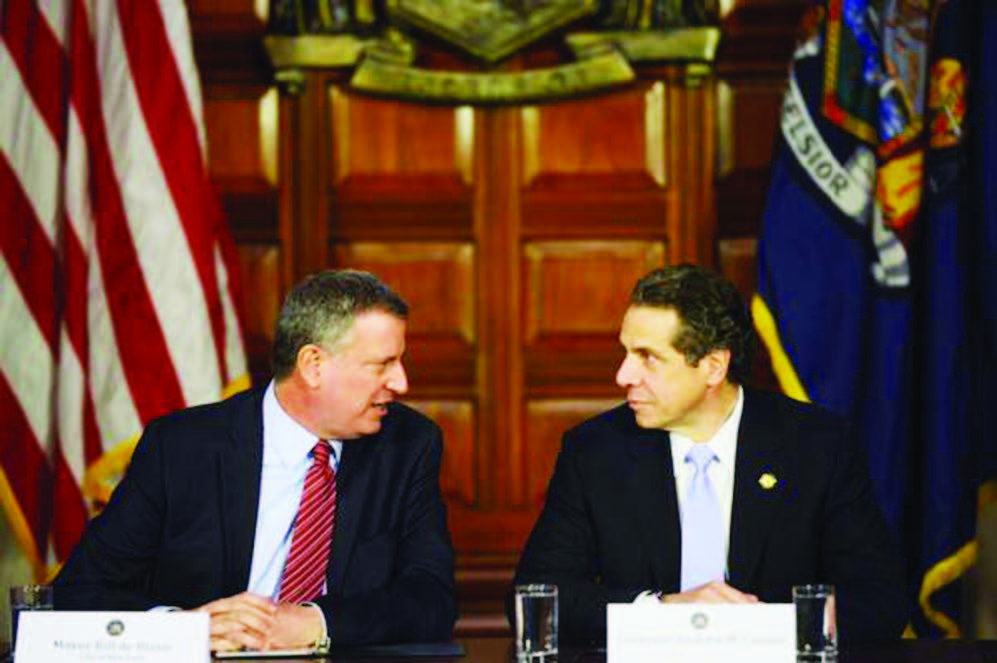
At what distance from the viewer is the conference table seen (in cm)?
295

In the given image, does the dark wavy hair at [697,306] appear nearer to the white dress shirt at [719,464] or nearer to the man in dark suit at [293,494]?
the white dress shirt at [719,464]

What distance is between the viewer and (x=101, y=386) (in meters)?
4.91

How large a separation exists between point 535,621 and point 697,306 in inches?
39.2

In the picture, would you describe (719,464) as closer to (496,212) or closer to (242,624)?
(242,624)

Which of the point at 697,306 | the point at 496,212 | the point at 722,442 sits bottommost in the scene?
the point at 722,442

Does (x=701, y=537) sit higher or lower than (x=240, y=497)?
lower

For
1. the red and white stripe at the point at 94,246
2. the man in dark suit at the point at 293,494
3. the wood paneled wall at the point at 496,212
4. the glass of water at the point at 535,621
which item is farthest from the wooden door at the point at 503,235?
the glass of water at the point at 535,621

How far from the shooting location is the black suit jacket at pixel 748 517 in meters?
3.57

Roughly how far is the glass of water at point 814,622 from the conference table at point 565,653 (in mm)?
151

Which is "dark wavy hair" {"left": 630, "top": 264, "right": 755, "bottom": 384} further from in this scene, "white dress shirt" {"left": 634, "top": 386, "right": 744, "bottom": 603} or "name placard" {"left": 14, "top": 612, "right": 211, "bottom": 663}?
"name placard" {"left": 14, "top": 612, "right": 211, "bottom": 663}

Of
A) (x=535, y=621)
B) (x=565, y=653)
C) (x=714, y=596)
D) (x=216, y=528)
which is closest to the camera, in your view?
(x=535, y=621)

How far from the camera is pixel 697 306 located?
362cm

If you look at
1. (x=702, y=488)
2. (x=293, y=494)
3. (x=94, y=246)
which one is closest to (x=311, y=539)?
(x=293, y=494)

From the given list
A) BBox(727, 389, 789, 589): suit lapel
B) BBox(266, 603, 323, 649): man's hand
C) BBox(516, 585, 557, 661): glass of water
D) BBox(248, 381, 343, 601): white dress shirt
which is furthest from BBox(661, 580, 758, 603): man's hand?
BBox(248, 381, 343, 601): white dress shirt
